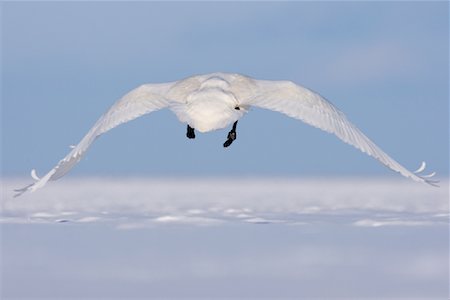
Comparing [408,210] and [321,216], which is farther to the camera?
[408,210]

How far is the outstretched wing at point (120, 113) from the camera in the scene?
41.2ft

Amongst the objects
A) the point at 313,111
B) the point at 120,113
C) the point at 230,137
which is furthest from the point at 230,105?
the point at 120,113

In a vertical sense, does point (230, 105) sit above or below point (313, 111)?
below

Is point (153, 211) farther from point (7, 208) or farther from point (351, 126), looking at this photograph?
point (351, 126)

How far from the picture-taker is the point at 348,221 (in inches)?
641

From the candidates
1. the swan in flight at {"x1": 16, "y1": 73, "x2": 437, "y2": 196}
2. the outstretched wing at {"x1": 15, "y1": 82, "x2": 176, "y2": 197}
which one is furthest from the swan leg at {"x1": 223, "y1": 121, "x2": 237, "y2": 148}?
the outstretched wing at {"x1": 15, "y1": 82, "x2": 176, "y2": 197}

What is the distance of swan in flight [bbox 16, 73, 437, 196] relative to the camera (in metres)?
11.9

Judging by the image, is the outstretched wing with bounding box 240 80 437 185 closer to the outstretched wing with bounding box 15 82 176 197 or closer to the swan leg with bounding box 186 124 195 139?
the swan leg with bounding box 186 124 195 139

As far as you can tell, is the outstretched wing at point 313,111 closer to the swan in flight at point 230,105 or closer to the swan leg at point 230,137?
the swan in flight at point 230,105

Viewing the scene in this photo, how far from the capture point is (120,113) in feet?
42.0

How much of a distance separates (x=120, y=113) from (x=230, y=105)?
1775 millimetres

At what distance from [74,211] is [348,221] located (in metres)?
5.49

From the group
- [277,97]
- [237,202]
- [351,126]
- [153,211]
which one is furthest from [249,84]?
[237,202]

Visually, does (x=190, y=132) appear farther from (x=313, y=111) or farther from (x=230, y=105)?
(x=313, y=111)
